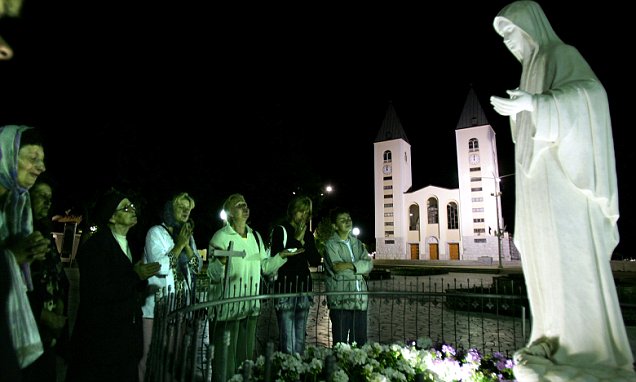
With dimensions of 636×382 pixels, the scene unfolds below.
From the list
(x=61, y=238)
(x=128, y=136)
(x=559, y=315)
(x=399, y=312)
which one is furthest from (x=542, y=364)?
(x=61, y=238)

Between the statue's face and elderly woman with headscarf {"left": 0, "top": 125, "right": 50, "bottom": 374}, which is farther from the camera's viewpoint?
the statue's face

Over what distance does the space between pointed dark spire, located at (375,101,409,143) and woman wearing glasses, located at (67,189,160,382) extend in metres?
57.6

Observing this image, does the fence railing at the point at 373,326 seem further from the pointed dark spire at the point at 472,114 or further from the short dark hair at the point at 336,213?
the pointed dark spire at the point at 472,114

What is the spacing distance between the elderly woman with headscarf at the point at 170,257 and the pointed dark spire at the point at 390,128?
5541 cm

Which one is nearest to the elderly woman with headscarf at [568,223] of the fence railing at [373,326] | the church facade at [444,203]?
the fence railing at [373,326]

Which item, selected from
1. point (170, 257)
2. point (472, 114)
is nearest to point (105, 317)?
point (170, 257)

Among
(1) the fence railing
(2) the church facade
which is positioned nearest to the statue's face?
(1) the fence railing

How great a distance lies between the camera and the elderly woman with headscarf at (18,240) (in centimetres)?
190

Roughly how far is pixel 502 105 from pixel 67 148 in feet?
63.6

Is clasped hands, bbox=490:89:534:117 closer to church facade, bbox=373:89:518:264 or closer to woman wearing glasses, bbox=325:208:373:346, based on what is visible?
woman wearing glasses, bbox=325:208:373:346

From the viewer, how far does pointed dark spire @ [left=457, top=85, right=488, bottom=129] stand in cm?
5362

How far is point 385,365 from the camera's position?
13.7ft

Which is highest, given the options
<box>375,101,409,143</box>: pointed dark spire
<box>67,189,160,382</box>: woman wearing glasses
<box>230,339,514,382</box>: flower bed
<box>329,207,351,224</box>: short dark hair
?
<box>375,101,409,143</box>: pointed dark spire

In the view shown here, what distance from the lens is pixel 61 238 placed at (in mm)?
37312
